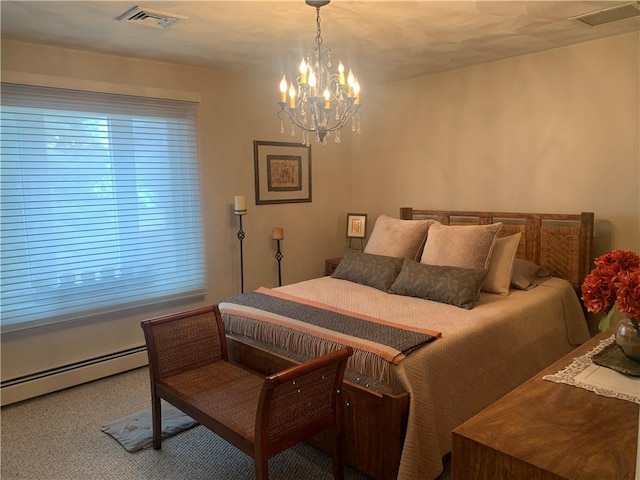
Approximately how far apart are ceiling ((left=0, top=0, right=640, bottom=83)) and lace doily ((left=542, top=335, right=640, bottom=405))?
6.06 ft

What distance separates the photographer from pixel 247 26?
2.74m

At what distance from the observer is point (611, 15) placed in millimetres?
2709

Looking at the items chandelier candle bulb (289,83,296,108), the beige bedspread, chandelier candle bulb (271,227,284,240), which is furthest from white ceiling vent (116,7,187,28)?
chandelier candle bulb (271,227,284,240)

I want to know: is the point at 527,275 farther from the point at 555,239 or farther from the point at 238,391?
the point at 238,391

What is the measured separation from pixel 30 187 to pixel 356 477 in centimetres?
268

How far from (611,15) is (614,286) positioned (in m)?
1.97

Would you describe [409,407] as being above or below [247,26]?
below

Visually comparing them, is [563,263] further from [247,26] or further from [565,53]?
[247,26]

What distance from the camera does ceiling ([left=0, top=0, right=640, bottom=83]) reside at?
247 cm

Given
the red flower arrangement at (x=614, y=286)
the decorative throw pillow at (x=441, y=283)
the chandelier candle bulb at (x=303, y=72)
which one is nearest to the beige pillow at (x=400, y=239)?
the decorative throw pillow at (x=441, y=283)

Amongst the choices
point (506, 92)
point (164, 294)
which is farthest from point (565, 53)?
point (164, 294)

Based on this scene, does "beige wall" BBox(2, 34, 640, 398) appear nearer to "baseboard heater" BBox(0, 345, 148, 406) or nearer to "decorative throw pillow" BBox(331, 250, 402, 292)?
"baseboard heater" BBox(0, 345, 148, 406)

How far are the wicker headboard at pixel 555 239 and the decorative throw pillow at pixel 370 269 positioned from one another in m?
1.00

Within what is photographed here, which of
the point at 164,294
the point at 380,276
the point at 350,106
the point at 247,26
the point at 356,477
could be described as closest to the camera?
the point at 356,477
